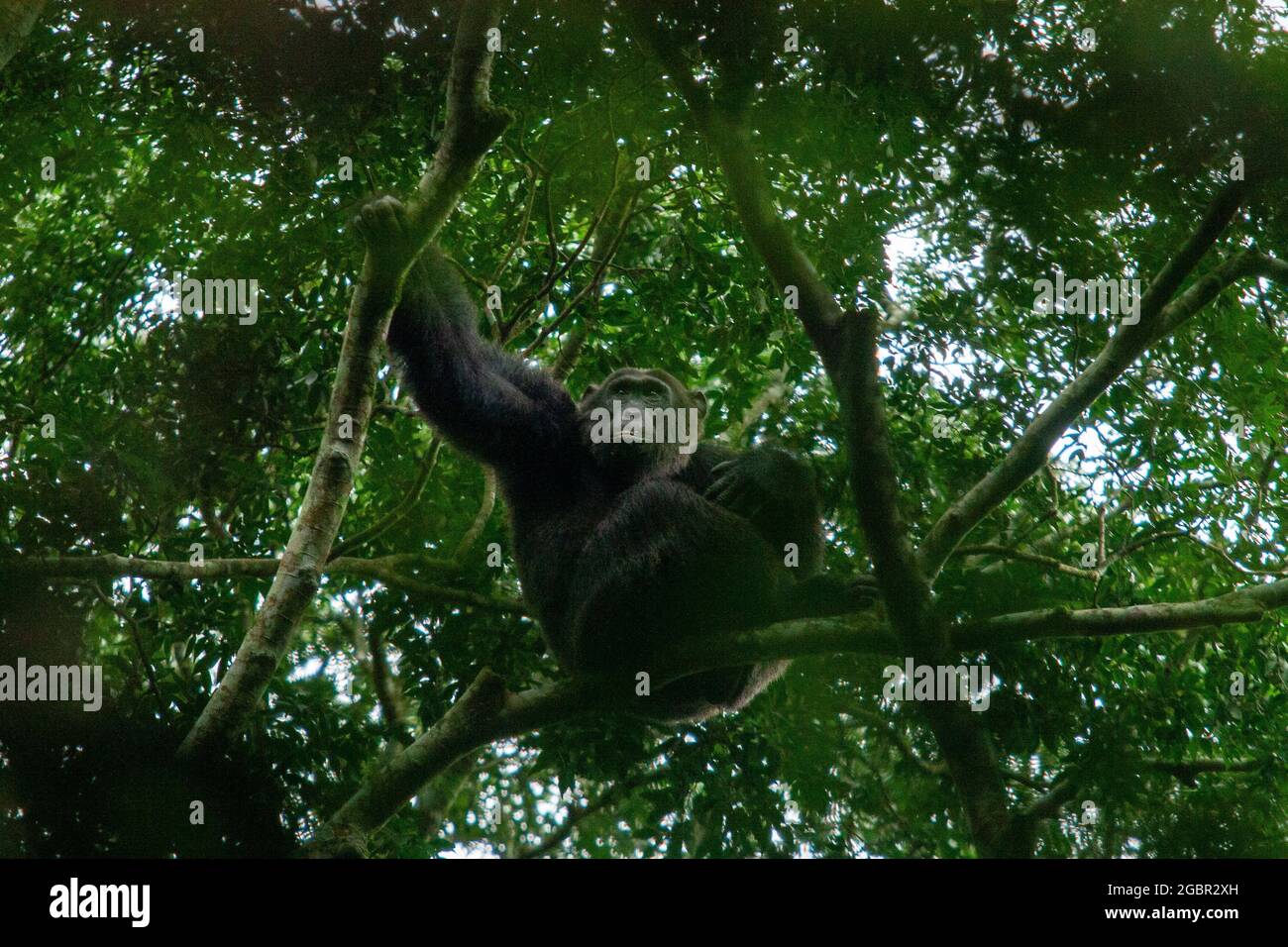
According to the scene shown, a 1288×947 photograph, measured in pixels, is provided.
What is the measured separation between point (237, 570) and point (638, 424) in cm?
318

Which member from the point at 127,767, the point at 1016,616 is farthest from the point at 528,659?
the point at 1016,616

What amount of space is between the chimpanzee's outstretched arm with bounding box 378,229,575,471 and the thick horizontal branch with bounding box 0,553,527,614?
1.27 m

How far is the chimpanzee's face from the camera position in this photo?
28.2 feet

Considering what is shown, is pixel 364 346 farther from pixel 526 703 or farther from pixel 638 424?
pixel 638 424

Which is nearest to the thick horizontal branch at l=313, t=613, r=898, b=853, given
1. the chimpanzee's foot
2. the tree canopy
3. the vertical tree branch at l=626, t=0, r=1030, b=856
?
the tree canopy

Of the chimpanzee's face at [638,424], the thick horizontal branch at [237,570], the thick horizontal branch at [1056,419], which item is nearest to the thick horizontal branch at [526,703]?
the thick horizontal branch at [1056,419]

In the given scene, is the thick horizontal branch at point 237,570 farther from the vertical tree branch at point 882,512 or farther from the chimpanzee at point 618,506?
the vertical tree branch at point 882,512

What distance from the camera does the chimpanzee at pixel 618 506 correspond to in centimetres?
770

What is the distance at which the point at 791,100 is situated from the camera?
8188 mm

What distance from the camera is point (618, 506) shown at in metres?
8.09

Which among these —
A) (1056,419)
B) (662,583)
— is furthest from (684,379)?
(1056,419)

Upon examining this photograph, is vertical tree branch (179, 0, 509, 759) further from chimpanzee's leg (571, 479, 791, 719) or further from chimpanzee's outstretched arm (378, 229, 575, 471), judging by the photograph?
chimpanzee's leg (571, 479, 791, 719)
